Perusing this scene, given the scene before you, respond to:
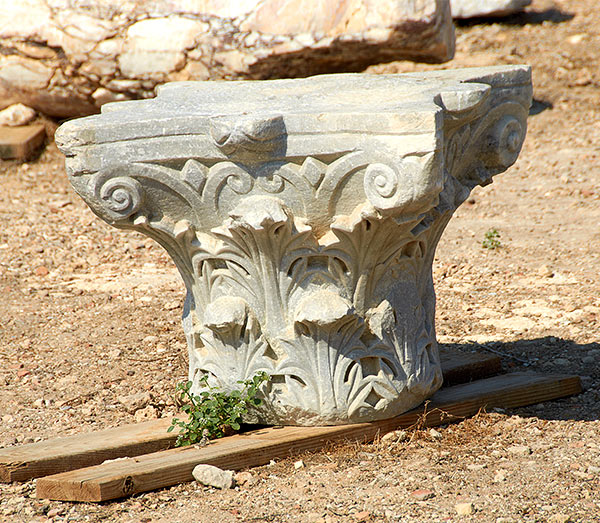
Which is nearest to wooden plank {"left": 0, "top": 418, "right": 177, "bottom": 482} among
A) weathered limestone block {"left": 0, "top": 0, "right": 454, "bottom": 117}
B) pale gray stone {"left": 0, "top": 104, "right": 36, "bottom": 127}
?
weathered limestone block {"left": 0, "top": 0, "right": 454, "bottom": 117}

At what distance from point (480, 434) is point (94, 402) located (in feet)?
5.84

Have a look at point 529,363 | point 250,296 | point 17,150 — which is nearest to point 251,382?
point 250,296

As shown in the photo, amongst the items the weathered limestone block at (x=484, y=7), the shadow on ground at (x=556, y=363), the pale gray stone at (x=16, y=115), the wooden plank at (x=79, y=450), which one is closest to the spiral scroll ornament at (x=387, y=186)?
the wooden plank at (x=79, y=450)

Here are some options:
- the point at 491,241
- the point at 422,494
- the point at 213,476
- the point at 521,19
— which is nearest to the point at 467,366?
the point at 422,494

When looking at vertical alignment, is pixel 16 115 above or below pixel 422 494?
above

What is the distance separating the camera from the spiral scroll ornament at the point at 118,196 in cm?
303

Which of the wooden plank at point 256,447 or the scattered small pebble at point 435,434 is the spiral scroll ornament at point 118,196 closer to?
the wooden plank at point 256,447

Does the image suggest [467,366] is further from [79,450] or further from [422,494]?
[79,450]

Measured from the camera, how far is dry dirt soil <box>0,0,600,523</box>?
298cm

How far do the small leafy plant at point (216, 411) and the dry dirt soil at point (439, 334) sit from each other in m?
0.26

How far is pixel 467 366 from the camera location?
13.2 ft

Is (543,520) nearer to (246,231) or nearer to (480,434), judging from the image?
(480,434)

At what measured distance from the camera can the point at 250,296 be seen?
3.29 m

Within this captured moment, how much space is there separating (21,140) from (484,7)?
6712mm
